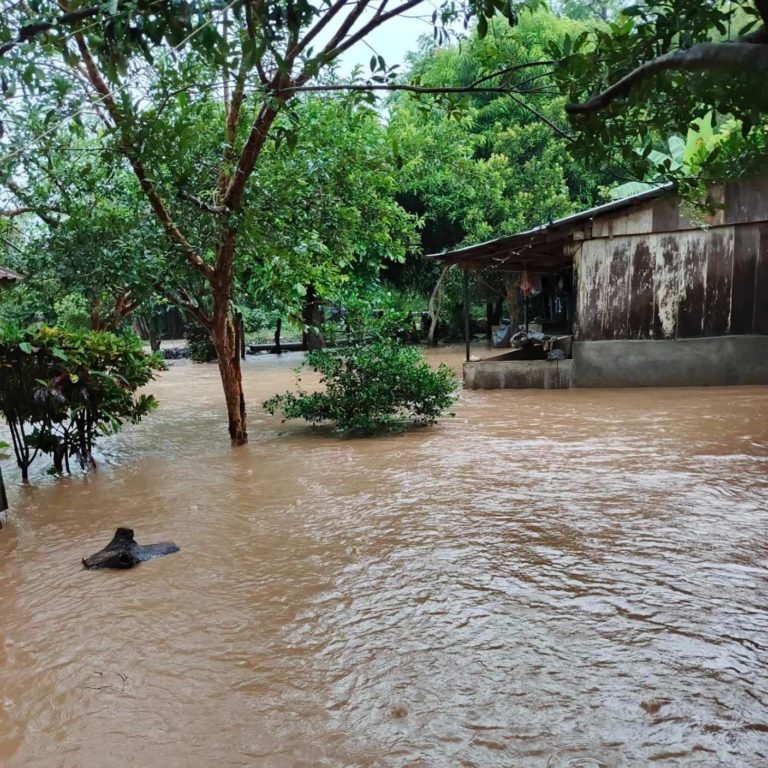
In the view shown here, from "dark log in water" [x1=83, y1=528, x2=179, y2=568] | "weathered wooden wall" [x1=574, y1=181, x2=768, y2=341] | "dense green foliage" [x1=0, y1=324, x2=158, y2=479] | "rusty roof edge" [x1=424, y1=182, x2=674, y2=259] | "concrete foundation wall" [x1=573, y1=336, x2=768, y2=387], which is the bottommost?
"dark log in water" [x1=83, y1=528, x2=179, y2=568]

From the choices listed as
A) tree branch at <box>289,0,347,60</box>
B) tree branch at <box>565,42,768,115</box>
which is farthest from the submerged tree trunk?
tree branch at <box>565,42,768,115</box>

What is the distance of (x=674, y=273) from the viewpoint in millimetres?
13312

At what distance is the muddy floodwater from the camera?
8.84 ft

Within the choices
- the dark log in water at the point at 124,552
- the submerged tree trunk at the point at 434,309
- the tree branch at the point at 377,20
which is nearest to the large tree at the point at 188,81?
the tree branch at the point at 377,20

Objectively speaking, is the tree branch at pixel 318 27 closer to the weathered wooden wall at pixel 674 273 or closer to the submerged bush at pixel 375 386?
the submerged bush at pixel 375 386

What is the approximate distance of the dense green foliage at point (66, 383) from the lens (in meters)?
7.00

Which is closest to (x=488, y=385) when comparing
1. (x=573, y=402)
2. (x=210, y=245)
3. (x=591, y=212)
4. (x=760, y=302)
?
(x=573, y=402)

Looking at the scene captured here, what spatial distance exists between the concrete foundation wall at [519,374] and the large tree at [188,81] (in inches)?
260

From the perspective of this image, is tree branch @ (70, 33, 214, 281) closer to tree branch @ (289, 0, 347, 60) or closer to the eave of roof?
tree branch @ (289, 0, 347, 60)

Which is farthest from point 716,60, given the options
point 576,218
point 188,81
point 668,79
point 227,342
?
point 576,218

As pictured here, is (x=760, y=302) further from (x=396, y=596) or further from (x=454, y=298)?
(x=454, y=298)

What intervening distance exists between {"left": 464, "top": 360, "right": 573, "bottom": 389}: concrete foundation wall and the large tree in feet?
21.7

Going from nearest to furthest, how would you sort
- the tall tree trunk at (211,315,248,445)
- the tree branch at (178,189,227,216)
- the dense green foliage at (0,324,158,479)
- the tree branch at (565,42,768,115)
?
the tree branch at (565,42,768,115) → the tree branch at (178,189,227,216) → the dense green foliage at (0,324,158,479) → the tall tree trunk at (211,315,248,445)

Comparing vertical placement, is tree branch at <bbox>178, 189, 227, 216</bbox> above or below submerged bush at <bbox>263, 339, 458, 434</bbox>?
above
